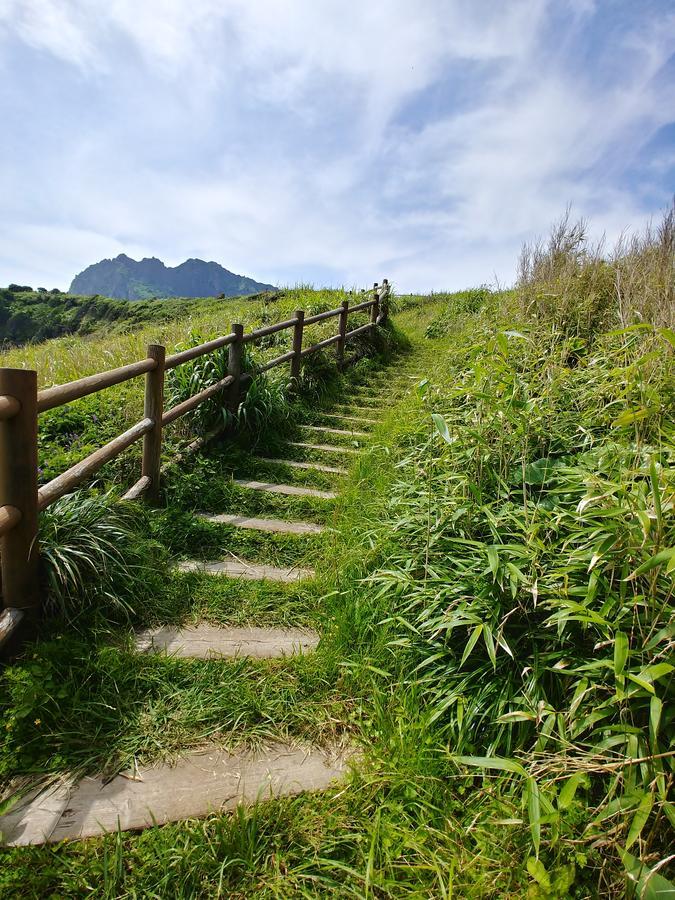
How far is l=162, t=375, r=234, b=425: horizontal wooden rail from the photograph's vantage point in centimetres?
388

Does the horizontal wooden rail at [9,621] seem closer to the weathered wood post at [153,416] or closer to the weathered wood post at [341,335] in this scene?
the weathered wood post at [153,416]

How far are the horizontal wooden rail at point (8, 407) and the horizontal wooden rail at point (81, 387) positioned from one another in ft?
0.45

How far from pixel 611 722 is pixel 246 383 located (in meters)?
4.54

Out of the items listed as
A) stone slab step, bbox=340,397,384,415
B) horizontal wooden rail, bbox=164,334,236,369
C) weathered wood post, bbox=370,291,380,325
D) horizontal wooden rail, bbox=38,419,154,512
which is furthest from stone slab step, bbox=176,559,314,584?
weathered wood post, bbox=370,291,380,325

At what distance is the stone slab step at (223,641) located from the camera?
2.35 m

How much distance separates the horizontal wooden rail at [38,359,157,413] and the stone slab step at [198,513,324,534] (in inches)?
45.3

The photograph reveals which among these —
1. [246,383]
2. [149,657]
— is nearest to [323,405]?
[246,383]

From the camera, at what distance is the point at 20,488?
216 centimetres

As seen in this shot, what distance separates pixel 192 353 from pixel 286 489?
142 centimetres

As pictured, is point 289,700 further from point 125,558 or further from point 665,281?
point 665,281

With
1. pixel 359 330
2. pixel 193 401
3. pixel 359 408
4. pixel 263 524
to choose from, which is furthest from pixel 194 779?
pixel 359 330

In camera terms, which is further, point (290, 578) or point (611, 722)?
point (290, 578)

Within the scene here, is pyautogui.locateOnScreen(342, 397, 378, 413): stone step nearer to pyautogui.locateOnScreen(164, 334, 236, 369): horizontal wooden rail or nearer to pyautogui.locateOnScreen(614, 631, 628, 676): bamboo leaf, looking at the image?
pyautogui.locateOnScreen(164, 334, 236, 369): horizontal wooden rail

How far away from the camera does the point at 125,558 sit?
2684 mm
